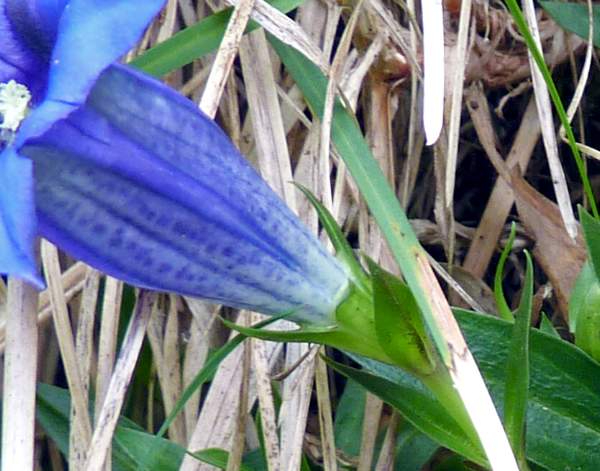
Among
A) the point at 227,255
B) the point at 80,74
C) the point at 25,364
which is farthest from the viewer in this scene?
the point at 25,364

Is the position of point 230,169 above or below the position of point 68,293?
above

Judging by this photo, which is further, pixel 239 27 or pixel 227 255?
pixel 239 27

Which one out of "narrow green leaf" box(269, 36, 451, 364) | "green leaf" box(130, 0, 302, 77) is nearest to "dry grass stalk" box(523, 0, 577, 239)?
"narrow green leaf" box(269, 36, 451, 364)

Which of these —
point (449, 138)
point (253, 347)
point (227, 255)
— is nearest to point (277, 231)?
point (227, 255)

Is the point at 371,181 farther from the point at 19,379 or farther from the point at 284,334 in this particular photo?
the point at 19,379

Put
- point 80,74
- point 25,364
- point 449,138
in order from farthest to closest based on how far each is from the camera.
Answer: point 449,138, point 25,364, point 80,74

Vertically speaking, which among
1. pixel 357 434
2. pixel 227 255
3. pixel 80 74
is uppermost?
pixel 80 74

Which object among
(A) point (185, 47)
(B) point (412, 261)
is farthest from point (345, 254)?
(A) point (185, 47)

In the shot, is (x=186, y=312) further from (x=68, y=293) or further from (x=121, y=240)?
(x=121, y=240)

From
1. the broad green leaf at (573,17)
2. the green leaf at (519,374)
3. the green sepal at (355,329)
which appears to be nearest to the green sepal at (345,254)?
the green sepal at (355,329)
